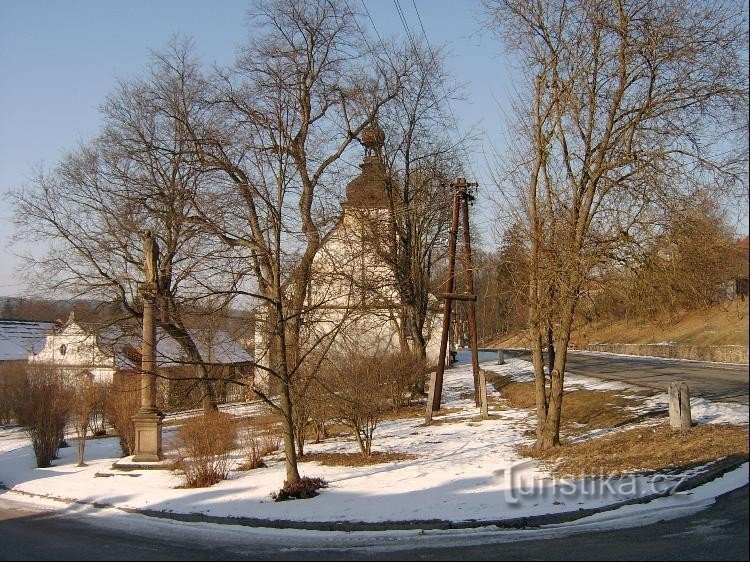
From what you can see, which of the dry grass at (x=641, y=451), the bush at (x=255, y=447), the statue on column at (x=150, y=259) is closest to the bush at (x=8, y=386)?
the statue on column at (x=150, y=259)

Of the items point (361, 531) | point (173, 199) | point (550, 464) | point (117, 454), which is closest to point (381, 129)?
point (173, 199)

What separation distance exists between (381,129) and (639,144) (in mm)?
16859

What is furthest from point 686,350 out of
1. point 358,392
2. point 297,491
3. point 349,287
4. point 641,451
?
point 358,392

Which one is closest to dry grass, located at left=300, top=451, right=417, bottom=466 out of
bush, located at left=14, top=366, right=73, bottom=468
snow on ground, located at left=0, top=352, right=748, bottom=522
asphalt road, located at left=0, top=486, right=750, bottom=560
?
snow on ground, located at left=0, top=352, right=748, bottom=522

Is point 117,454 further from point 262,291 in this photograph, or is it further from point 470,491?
point 470,491

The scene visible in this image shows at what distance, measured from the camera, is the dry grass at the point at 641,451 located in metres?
9.08

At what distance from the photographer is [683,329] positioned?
8867 mm

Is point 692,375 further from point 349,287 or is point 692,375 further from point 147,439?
point 147,439

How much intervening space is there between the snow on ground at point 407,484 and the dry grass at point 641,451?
332mm

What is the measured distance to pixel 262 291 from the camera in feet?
44.4

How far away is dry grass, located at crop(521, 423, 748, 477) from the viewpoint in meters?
9.08

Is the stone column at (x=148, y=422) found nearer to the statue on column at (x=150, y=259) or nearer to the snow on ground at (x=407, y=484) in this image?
the statue on column at (x=150, y=259)

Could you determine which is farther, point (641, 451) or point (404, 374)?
point (404, 374)

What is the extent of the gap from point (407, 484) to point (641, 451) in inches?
150
